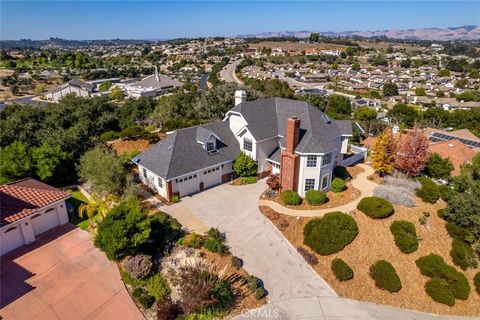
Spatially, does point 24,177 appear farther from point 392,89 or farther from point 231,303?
point 392,89

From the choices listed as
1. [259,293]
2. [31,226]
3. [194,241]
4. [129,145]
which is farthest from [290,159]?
[31,226]


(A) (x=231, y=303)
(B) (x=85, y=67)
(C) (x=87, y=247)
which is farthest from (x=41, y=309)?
(B) (x=85, y=67)

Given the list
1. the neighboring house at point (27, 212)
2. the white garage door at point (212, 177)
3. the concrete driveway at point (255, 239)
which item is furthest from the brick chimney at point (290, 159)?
the neighboring house at point (27, 212)

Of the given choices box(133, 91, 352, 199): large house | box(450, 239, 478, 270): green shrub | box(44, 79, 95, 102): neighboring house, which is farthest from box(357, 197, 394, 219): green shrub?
box(44, 79, 95, 102): neighboring house

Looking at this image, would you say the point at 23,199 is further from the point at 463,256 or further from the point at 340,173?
the point at 463,256

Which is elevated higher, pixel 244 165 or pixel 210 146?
pixel 210 146
